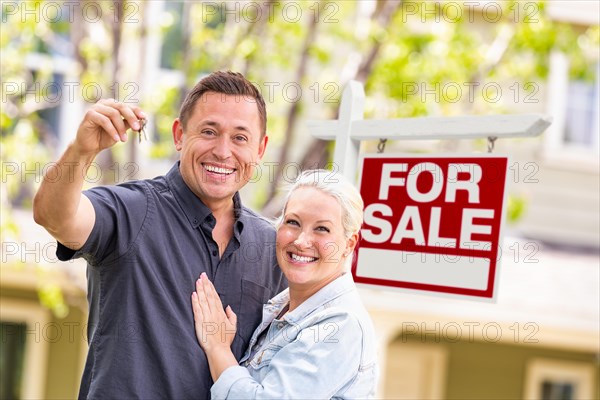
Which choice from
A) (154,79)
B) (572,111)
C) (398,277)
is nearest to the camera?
(398,277)

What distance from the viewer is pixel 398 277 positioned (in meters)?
3.26

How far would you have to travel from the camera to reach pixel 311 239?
2.71 metres

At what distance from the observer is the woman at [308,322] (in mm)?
2576

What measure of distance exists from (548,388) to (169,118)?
5.52 meters

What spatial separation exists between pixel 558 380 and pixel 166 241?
8224 millimetres

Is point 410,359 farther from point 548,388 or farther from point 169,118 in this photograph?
point 169,118

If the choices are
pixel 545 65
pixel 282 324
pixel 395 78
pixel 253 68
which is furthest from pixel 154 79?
pixel 282 324

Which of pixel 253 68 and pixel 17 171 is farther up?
pixel 253 68

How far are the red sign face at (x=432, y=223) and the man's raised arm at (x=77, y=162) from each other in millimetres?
1100

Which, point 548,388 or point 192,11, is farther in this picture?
point 548,388

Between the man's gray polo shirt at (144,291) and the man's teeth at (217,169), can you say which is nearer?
the man's gray polo shirt at (144,291)

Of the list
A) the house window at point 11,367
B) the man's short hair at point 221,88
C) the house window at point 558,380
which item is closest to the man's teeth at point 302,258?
the man's short hair at point 221,88

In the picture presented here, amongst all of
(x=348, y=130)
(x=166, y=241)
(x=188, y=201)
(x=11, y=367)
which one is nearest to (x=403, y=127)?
(x=348, y=130)

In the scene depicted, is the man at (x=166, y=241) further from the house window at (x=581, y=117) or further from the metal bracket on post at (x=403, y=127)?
the house window at (x=581, y=117)
